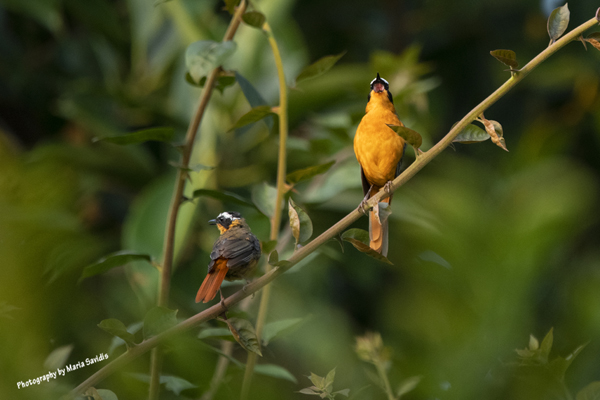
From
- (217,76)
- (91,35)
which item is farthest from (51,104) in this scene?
(217,76)

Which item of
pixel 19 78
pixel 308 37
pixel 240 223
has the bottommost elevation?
pixel 308 37

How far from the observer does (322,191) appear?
0.70m

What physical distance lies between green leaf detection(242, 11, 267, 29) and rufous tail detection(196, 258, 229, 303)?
6.7 inches

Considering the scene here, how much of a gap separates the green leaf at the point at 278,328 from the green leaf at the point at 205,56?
8.1 inches

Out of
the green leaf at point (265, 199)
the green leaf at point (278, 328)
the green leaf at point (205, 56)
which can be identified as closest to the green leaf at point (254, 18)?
the green leaf at point (205, 56)

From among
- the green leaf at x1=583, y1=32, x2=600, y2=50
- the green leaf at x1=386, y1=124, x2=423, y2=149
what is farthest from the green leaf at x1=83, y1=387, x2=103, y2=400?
the green leaf at x1=583, y1=32, x2=600, y2=50

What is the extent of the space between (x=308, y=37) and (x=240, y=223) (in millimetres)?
1385

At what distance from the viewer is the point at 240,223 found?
38 centimetres

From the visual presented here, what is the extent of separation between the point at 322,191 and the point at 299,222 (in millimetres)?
370

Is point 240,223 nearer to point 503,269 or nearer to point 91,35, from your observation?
point 503,269

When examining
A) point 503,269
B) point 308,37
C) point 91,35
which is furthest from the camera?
point 308,37

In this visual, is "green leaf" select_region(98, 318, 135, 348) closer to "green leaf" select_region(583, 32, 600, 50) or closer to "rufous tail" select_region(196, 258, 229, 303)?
"rufous tail" select_region(196, 258, 229, 303)

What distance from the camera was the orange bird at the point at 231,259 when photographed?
1.13ft

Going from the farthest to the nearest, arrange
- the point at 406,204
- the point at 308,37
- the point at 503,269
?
the point at 308,37, the point at 406,204, the point at 503,269
